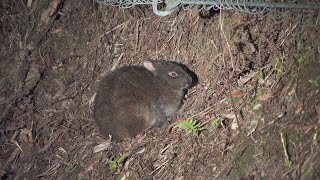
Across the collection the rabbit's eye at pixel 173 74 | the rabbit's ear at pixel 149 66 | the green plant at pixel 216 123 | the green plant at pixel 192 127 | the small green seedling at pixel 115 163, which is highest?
the rabbit's ear at pixel 149 66

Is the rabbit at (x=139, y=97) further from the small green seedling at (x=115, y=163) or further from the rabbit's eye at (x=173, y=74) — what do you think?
the small green seedling at (x=115, y=163)

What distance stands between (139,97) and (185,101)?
74 cm

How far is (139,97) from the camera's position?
6238 millimetres

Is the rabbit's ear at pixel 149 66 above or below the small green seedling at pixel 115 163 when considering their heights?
above

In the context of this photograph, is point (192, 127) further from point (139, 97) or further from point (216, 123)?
point (139, 97)

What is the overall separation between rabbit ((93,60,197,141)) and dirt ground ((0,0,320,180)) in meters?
0.19

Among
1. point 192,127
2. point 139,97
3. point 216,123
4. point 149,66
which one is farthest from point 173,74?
point 216,123

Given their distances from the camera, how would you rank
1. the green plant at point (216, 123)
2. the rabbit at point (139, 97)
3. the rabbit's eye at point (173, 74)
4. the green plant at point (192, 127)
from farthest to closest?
the rabbit's eye at point (173, 74)
the rabbit at point (139, 97)
the green plant at point (192, 127)
the green plant at point (216, 123)

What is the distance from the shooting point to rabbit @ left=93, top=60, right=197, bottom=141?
614cm

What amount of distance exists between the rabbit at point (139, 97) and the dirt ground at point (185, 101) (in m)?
0.19

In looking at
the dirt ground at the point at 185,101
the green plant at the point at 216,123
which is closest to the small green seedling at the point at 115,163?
the dirt ground at the point at 185,101

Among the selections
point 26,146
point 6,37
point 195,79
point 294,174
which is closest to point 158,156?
point 195,79

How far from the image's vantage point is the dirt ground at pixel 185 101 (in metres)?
4.44

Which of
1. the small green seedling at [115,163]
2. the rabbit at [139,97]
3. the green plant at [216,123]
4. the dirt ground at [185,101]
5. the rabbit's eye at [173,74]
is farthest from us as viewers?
the rabbit's eye at [173,74]
